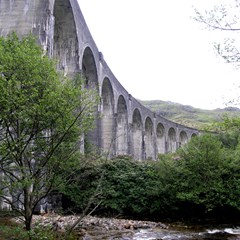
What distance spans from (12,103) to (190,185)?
10513 millimetres

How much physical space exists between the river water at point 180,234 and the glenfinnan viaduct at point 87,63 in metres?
3.17

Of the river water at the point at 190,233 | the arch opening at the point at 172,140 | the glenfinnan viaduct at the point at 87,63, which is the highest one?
the glenfinnan viaduct at the point at 87,63

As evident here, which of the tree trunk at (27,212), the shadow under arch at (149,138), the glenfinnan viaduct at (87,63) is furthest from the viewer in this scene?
the shadow under arch at (149,138)

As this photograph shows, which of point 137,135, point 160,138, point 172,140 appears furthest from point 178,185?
point 172,140

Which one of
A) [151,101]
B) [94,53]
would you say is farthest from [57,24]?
[151,101]

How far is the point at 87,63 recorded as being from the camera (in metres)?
25.9

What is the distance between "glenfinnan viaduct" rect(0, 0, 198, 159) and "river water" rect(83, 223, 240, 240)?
3175 mm

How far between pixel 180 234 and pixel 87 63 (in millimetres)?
16818

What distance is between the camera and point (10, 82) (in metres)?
6.70

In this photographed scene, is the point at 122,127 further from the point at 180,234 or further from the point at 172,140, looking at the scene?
the point at 180,234

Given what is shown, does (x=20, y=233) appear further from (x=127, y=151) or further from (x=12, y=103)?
(x=127, y=151)

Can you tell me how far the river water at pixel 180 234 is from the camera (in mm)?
11234

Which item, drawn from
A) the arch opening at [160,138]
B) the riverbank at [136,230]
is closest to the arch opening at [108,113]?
the riverbank at [136,230]

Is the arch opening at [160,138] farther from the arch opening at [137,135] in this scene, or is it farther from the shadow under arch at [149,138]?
the arch opening at [137,135]
